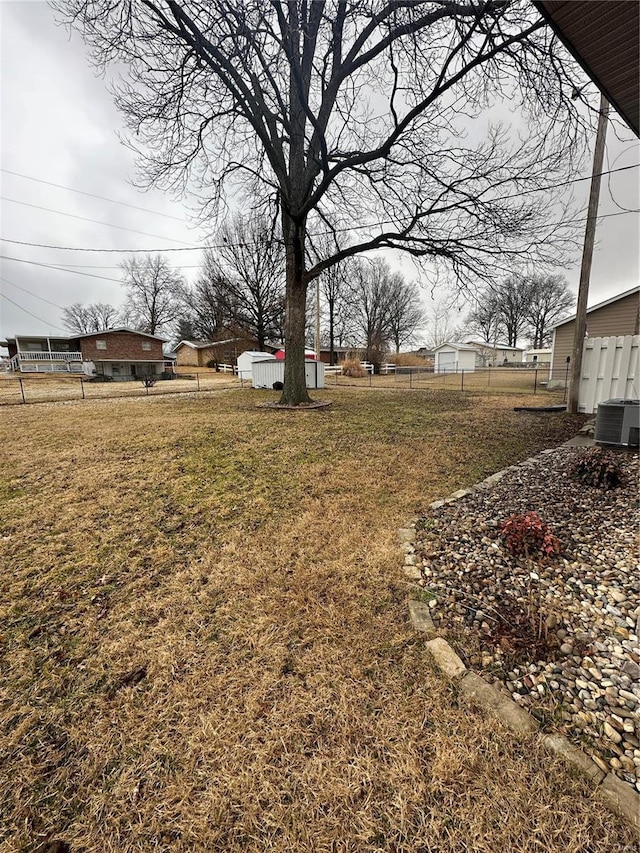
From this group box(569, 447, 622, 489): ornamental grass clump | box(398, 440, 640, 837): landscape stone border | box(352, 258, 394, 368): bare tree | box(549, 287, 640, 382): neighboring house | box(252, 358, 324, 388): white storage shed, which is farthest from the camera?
box(352, 258, 394, 368): bare tree

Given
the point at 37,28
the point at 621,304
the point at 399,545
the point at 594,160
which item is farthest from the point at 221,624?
the point at 621,304

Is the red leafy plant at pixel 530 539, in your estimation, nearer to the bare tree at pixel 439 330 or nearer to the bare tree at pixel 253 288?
the bare tree at pixel 253 288

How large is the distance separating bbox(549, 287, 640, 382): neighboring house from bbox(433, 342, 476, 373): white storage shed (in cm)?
1703

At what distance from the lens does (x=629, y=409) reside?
4.15 meters

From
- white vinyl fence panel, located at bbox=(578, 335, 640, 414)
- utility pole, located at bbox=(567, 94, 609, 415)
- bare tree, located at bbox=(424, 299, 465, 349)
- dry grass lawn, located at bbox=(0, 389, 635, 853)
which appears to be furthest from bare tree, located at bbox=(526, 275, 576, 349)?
dry grass lawn, located at bbox=(0, 389, 635, 853)

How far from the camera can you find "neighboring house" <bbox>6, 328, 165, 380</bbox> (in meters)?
27.7

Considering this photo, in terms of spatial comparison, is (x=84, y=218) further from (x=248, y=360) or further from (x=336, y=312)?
(x=336, y=312)

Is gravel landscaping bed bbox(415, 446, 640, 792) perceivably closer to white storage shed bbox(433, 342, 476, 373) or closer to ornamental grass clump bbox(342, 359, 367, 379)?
ornamental grass clump bbox(342, 359, 367, 379)

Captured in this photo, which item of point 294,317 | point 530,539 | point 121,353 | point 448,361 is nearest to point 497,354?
point 448,361

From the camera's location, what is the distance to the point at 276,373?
49.1ft

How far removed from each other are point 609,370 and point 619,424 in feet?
10.9

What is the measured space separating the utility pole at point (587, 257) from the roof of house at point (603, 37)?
4663 mm

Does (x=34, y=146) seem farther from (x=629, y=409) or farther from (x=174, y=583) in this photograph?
(x=629, y=409)

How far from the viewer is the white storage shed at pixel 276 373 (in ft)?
48.9
